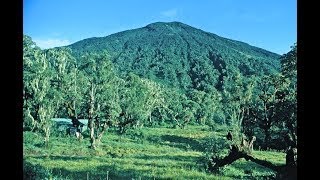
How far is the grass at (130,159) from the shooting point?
67.8 feet

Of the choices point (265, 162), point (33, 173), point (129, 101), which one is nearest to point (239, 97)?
point (265, 162)

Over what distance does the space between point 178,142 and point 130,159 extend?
539 inches

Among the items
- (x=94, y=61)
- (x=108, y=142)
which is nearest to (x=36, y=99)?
(x=94, y=61)

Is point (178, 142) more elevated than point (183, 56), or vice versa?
point (183, 56)

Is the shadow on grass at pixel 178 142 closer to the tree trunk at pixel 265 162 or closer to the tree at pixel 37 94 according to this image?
the tree at pixel 37 94

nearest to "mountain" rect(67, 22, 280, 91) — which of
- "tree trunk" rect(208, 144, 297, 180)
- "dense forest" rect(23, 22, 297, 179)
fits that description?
"dense forest" rect(23, 22, 297, 179)

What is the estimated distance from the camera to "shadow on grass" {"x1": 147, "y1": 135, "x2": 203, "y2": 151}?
1430 inches

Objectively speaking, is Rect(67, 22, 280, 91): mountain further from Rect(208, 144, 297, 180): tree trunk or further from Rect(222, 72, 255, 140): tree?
Rect(208, 144, 297, 180): tree trunk

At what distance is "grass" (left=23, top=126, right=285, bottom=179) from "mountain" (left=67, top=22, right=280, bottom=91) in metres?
59.3

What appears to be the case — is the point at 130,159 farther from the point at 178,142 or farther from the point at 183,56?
the point at 183,56

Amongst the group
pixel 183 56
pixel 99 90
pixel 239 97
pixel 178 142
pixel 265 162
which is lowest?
pixel 178 142

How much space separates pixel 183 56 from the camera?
161625 millimetres
